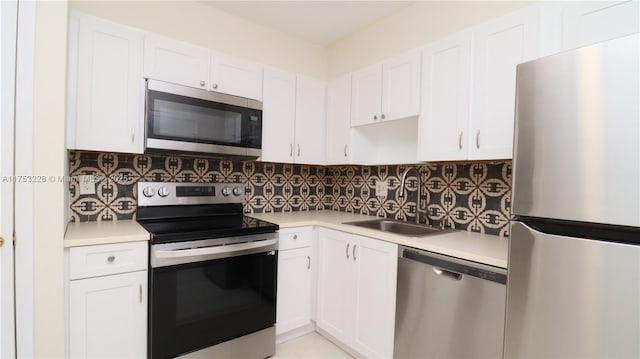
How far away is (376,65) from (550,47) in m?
1.05

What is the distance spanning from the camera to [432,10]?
1968 mm

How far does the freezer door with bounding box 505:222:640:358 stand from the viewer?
796 mm

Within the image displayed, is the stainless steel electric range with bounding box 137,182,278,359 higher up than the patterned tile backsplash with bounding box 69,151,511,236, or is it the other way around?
the patterned tile backsplash with bounding box 69,151,511,236

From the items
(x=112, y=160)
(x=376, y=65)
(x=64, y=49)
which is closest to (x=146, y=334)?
(x=112, y=160)

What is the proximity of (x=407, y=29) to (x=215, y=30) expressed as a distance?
1354mm

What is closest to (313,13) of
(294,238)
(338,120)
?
(338,120)

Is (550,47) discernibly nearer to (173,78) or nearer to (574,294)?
(574,294)

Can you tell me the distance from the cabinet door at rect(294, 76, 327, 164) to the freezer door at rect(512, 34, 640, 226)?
1.68 meters

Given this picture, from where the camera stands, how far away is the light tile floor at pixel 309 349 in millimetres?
2021

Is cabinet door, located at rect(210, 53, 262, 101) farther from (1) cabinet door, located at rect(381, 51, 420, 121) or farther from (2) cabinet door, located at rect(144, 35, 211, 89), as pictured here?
(1) cabinet door, located at rect(381, 51, 420, 121)

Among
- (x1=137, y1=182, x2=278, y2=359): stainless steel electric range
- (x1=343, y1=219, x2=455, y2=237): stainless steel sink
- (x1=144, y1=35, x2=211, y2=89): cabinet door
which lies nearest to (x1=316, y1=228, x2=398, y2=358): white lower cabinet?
(x1=343, y1=219, x2=455, y2=237): stainless steel sink

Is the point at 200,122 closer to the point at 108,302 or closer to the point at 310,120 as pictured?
the point at 310,120

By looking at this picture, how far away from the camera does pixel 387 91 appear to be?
2111mm

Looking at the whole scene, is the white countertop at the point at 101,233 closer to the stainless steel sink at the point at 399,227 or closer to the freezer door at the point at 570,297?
the stainless steel sink at the point at 399,227
